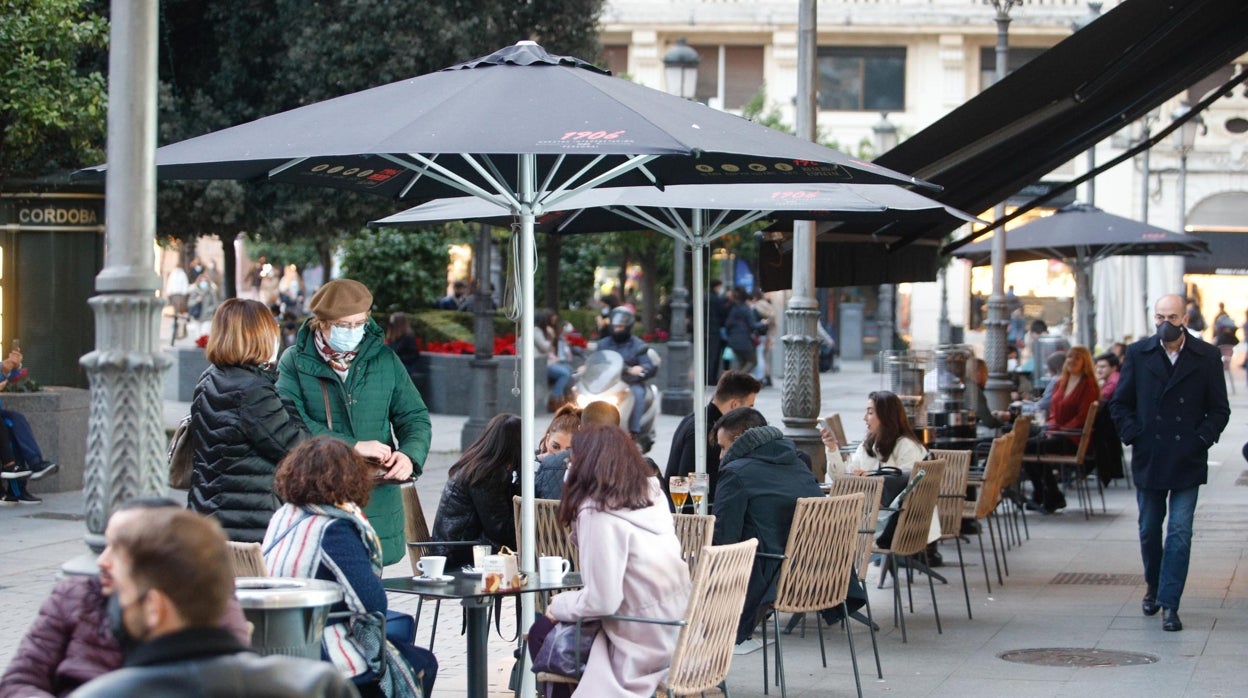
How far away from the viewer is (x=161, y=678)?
2865mm

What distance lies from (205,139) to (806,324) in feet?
21.6

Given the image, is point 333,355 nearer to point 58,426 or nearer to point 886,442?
point 886,442

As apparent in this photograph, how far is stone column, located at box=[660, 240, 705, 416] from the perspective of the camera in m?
24.3

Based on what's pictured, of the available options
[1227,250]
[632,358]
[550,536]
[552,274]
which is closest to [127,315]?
[550,536]

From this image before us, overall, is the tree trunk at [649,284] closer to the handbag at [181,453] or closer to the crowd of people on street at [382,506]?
the crowd of people on street at [382,506]

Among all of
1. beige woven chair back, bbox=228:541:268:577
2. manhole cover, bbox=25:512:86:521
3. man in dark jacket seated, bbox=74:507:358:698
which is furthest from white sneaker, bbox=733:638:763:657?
manhole cover, bbox=25:512:86:521

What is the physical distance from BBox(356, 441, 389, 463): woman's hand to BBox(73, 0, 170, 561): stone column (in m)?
2.83

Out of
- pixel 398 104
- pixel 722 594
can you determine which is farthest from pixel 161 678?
pixel 398 104

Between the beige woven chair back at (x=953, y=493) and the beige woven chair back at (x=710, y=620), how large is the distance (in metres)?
4.15

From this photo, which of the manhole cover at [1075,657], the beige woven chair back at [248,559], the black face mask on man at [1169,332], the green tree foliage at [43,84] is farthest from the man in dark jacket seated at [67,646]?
the green tree foliage at [43,84]

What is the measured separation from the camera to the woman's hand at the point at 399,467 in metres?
6.84

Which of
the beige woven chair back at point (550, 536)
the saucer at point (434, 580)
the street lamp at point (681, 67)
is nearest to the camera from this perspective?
the saucer at point (434, 580)

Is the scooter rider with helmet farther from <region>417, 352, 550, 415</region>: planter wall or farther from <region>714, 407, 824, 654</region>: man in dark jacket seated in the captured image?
<region>714, 407, 824, 654</region>: man in dark jacket seated

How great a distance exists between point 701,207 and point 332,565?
373 cm
